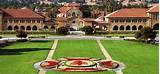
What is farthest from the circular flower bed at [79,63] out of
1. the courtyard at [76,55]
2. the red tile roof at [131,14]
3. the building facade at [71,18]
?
the building facade at [71,18]

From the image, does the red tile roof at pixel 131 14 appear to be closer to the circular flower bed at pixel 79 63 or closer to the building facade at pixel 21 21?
the building facade at pixel 21 21

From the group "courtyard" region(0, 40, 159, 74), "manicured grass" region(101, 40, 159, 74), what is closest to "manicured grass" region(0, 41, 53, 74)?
"courtyard" region(0, 40, 159, 74)

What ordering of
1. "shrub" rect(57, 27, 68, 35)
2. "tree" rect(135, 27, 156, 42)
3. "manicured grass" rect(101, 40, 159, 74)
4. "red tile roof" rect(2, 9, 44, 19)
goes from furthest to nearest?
"red tile roof" rect(2, 9, 44, 19) → "shrub" rect(57, 27, 68, 35) → "tree" rect(135, 27, 156, 42) → "manicured grass" rect(101, 40, 159, 74)

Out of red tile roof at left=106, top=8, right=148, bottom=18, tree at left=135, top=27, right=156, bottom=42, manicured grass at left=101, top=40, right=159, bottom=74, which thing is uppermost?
manicured grass at left=101, top=40, right=159, bottom=74

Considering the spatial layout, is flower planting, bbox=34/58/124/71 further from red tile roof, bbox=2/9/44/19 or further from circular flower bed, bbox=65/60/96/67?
red tile roof, bbox=2/9/44/19

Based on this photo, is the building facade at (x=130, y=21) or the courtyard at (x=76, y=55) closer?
the courtyard at (x=76, y=55)

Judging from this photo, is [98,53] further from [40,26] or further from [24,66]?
[40,26]

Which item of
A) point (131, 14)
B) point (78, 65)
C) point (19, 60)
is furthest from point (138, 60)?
point (131, 14)

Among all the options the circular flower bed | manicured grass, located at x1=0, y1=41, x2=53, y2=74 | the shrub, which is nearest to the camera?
manicured grass, located at x1=0, y1=41, x2=53, y2=74

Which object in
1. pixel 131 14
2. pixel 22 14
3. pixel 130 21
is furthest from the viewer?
pixel 22 14

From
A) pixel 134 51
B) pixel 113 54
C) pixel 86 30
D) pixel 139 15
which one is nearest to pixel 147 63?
pixel 113 54

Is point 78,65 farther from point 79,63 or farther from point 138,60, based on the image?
point 138,60

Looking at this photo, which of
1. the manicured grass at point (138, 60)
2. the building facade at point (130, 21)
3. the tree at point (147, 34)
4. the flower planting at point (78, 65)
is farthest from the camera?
the building facade at point (130, 21)

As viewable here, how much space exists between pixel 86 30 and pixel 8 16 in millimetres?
22484
